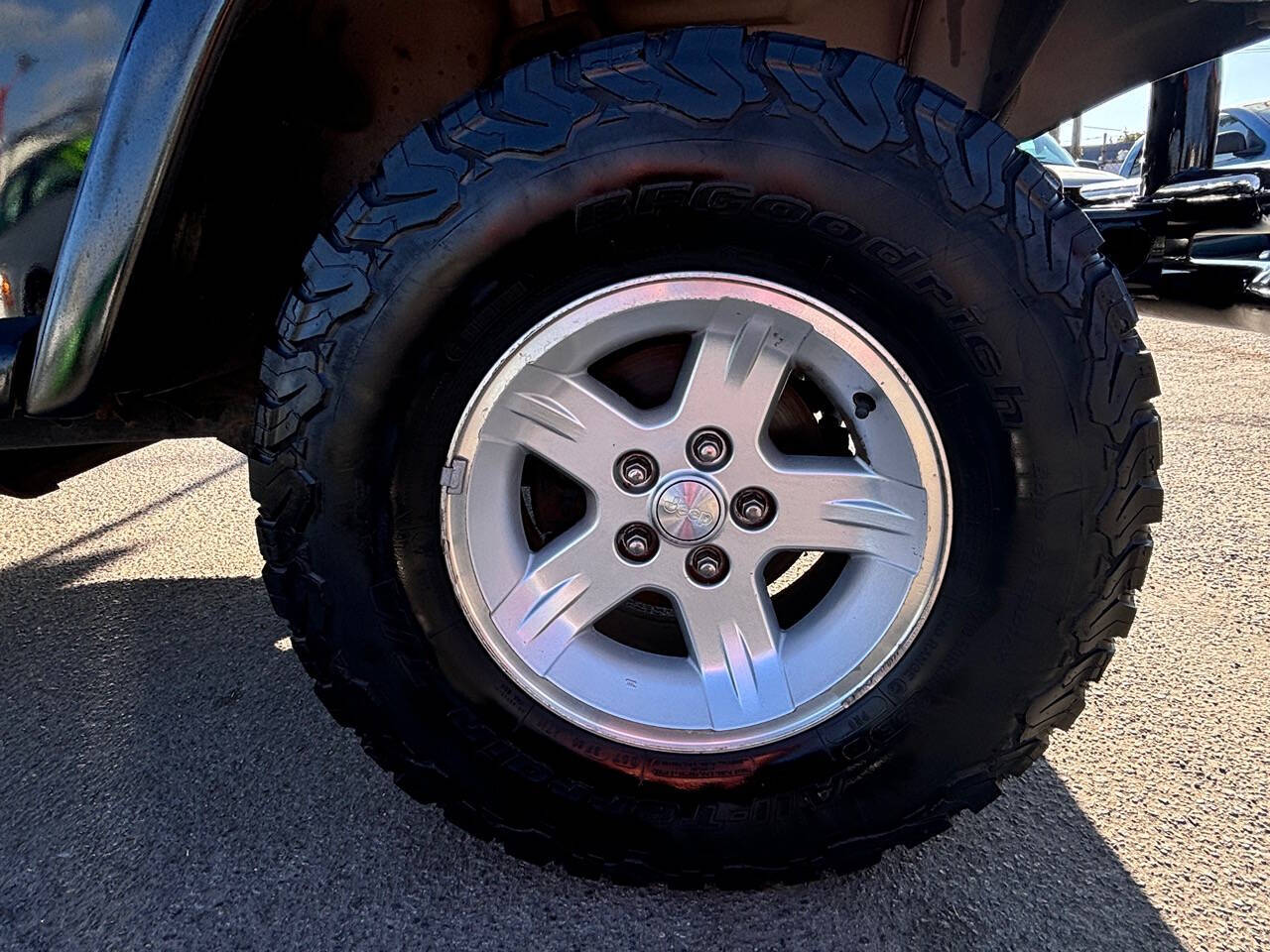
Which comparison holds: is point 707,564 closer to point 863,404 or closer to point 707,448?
point 707,448

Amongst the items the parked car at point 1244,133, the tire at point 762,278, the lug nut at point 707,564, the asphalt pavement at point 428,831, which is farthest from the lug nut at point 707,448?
the parked car at point 1244,133

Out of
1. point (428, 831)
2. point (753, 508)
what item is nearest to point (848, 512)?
point (753, 508)

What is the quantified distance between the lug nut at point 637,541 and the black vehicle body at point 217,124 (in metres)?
0.84

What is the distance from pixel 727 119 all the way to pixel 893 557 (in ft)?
2.23

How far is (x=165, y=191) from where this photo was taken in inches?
48.7

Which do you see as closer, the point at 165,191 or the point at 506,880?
the point at 165,191

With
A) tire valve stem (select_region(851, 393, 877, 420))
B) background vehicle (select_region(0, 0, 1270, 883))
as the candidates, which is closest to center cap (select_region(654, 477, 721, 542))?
background vehicle (select_region(0, 0, 1270, 883))

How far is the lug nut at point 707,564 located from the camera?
131 cm

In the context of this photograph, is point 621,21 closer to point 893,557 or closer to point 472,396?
point 472,396

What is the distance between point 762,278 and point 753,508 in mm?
345

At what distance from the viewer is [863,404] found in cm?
127

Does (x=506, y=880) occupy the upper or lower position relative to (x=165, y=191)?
lower

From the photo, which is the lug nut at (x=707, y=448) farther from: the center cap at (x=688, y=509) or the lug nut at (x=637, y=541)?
the lug nut at (x=637, y=541)

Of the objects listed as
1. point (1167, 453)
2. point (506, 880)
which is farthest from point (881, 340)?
point (1167, 453)
